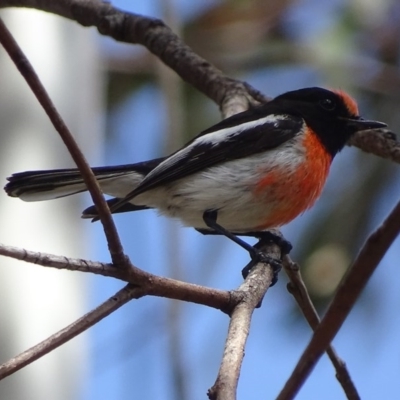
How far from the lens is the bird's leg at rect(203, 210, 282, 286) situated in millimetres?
2166

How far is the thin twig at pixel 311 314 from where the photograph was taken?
149 centimetres

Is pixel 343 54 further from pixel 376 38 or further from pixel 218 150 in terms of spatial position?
pixel 218 150

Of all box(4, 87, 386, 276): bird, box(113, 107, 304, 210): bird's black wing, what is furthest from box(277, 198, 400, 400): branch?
box(113, 107, 304, 210): bird's black wing

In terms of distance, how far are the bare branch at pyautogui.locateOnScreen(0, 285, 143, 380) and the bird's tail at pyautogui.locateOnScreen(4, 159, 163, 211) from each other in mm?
938

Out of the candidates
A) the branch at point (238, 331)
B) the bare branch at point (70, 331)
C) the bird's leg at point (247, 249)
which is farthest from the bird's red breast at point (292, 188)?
the bare branch at point (70, 331)

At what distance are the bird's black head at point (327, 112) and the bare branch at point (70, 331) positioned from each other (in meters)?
1.77

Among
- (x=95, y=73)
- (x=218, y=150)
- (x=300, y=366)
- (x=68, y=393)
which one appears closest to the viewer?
(x=300, y=366)

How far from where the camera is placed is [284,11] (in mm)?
5070

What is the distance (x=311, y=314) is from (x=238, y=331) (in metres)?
0.41

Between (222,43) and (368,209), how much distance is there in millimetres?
1556

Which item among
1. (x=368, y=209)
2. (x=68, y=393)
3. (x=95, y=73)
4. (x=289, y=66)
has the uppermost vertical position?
(x=289, y=66)

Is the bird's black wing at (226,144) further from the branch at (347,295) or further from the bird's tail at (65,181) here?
the branch at (347,295)

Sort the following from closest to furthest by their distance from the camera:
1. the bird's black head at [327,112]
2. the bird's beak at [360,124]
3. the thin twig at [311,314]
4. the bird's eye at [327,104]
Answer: the thin twig at [311,314] < the bird's beak at [360,124] < the bird's black head at [327,112] < the bird's eye at [327,104]

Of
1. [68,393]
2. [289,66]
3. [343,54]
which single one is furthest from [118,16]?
[289,66]
